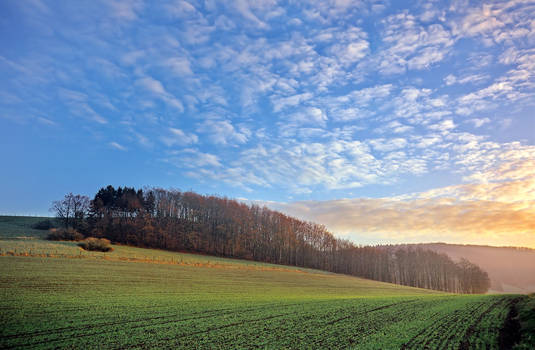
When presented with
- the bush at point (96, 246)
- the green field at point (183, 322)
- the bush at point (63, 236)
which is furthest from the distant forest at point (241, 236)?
the green field at point (183, 322)

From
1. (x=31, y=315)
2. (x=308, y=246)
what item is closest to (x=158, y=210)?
(x=308, y=246)

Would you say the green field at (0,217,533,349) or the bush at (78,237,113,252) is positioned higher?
the bush at (78,237,113,252)

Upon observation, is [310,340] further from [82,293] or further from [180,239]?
[180,239]

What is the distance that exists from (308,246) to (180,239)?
50.9 meters

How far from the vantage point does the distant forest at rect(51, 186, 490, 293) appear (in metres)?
82.6

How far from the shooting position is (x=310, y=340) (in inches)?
544

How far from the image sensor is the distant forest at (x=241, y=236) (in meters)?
82.6

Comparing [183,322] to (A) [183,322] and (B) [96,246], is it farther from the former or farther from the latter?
(B) [96,246]

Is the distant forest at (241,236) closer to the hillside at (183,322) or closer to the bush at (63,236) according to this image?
Answer: the bush at (63,236)

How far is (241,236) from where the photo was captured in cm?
10362

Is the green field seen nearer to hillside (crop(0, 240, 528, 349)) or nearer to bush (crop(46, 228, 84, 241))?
hillside (crop(0, 240, 528, 349))

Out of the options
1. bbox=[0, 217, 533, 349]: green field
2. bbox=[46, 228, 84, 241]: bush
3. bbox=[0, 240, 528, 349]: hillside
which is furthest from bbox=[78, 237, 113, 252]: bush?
bbox=[0, 240, 528, 349]: hillside

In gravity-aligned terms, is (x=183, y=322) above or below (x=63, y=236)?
below

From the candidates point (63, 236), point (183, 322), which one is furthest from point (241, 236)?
point (183, 322)
